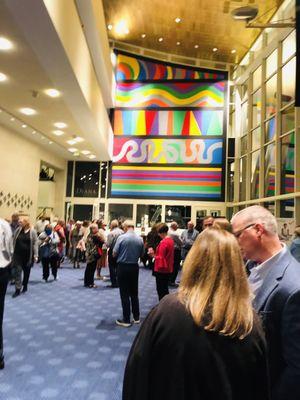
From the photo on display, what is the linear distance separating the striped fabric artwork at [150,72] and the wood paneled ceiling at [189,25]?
68 cm

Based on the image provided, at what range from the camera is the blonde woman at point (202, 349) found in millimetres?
1163

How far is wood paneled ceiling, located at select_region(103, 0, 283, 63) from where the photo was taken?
11.5 meters

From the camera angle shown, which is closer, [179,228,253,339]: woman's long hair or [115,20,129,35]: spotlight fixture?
[179,228,253,339]: woman's long hair

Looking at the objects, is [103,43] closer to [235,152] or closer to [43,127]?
[43,127]

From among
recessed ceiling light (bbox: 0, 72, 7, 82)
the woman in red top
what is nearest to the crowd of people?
the woman in red top

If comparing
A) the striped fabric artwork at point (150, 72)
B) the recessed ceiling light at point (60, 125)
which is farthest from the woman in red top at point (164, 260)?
the striped fabric artwork at point (150, 72)

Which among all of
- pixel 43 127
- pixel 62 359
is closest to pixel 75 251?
pixel 43 127

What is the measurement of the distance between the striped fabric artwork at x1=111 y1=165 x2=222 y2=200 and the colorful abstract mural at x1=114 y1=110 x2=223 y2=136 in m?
1.58

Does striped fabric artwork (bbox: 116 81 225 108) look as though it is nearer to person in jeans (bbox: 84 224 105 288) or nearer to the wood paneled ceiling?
the wood paneled ceiling

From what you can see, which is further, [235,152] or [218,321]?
[235,152]

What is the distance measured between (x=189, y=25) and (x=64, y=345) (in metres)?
11.9

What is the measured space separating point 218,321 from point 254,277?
0.67m

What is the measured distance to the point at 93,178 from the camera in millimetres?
16516

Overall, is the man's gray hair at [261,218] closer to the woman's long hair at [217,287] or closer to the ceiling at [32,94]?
the woman's long hair at [217,287]
